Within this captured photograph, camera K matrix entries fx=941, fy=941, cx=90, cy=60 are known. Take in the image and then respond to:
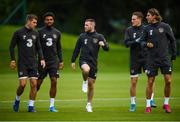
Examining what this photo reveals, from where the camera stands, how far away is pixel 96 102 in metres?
26.0

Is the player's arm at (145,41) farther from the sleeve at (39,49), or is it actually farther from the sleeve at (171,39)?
the sleeve at (39,49)

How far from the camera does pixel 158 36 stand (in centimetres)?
2277

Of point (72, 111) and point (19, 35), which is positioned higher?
point (19, 35)

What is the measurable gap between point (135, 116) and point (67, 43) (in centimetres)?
3131

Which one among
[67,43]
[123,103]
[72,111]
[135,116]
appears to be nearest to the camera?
[135,116]

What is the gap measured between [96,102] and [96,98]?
1.59m

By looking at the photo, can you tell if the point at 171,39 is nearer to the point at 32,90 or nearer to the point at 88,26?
the point at 88,26

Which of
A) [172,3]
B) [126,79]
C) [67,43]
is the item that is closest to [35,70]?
[126,79]

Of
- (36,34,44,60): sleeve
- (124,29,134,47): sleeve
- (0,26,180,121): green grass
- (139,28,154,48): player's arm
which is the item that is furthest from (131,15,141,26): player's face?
(36,34,44,60): sleeve

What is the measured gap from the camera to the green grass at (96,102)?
2155cm

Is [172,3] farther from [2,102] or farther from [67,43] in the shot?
[2,102]

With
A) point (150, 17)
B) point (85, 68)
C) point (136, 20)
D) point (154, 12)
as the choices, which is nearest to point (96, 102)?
point (85, 68)

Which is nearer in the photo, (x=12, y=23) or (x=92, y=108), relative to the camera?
(x=92, y=108)

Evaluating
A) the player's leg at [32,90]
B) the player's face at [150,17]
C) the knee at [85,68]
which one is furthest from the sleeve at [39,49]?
the player's face at [150,17]
